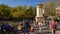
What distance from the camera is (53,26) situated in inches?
539

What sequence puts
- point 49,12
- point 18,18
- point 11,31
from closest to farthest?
point 11,31 → point 18,18 → point 49,12

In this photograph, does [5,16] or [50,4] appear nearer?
[5,16]

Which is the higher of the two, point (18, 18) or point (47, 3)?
point (47, 3)

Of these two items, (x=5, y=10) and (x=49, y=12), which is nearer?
(x=5, y=10)

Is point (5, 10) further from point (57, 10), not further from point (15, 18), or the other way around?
point (57, 10)

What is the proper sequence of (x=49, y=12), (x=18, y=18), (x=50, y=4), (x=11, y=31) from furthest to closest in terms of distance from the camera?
(x=50, y=4), (x=49, y=12), (x=18, y=18), (x=11, y=31)

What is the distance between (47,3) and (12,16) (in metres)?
18.1

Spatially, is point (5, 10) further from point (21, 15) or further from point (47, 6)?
point (47, 6)

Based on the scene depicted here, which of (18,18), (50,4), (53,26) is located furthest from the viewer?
(50,4)

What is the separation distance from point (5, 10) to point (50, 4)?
19.0m

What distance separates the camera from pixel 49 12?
6712 centimetres

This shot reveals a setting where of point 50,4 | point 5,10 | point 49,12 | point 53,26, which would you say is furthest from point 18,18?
point 53,26

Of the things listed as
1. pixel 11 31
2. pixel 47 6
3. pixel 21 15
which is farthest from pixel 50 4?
pixel 11 31

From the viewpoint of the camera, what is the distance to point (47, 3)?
2940 inches
